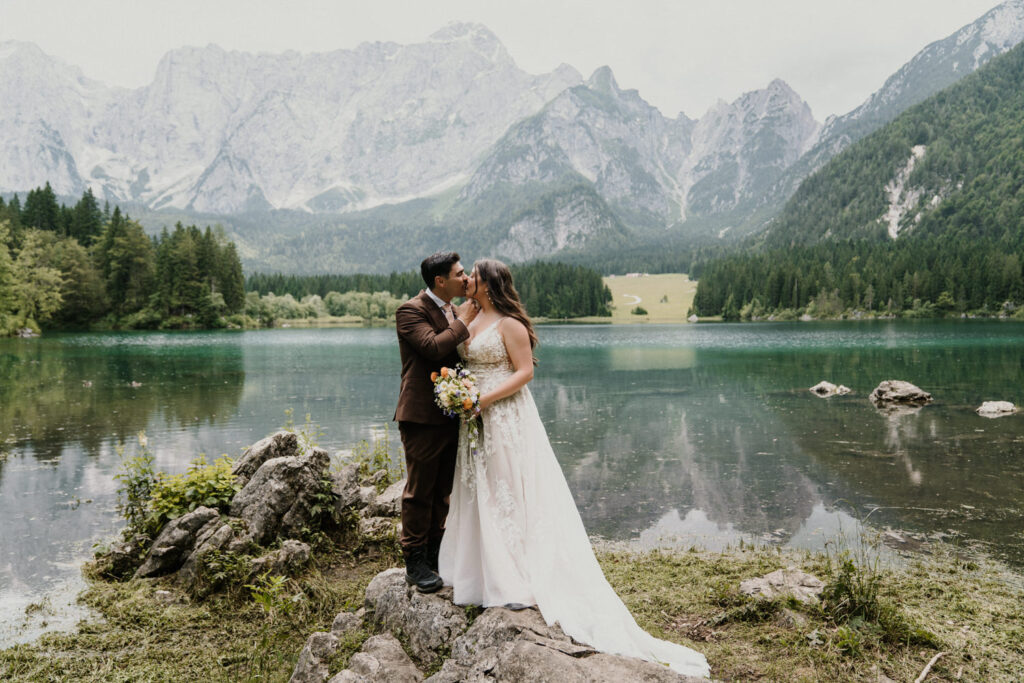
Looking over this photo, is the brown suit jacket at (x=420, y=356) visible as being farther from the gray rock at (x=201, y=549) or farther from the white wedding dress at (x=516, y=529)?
the gray rock at (x=201, y=549)

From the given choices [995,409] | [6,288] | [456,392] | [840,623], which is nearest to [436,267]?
[456,392]

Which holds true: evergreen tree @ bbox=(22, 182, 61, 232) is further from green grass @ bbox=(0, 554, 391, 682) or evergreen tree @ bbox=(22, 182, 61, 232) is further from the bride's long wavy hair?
the bride's long wavy hair

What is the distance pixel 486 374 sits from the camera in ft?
22.4

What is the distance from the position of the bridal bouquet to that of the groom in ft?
0.63

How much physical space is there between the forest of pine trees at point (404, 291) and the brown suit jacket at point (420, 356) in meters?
155

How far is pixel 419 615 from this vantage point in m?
6.57

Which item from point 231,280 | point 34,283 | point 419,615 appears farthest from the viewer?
point 231,280

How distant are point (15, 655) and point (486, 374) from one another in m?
6.27

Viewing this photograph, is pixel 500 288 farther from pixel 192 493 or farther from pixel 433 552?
pixel 192 493

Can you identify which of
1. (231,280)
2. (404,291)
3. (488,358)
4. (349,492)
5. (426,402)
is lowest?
(349,492)

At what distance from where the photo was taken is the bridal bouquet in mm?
6273

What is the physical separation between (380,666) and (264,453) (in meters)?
7.01

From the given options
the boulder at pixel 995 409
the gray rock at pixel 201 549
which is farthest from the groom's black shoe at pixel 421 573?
the boulder at pixel 995 409

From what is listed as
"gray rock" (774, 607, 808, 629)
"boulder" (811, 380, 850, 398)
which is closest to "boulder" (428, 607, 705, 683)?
"gray rock" (774, 607, 808, 629)
